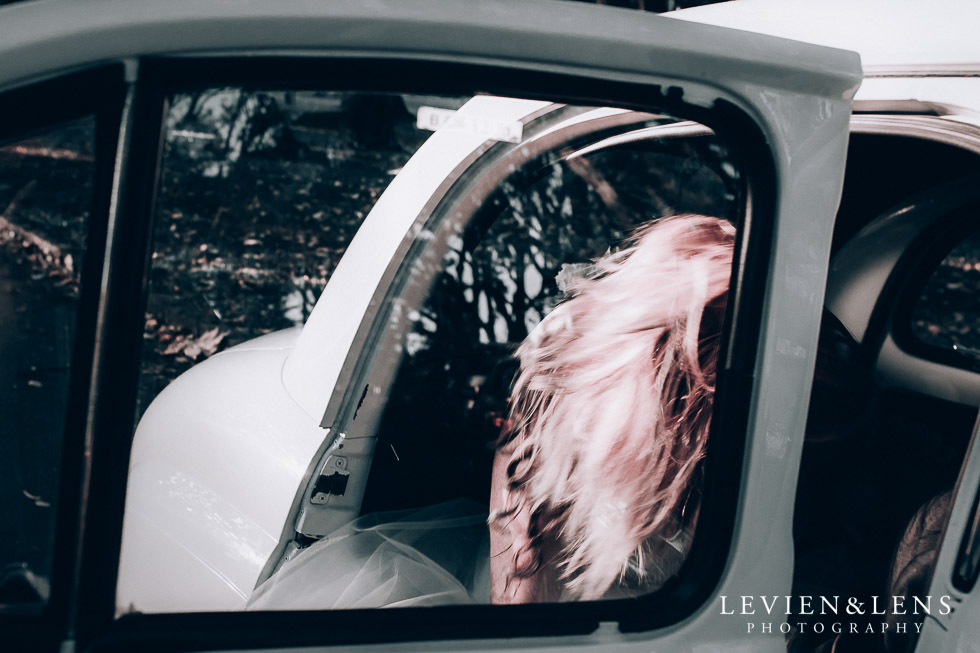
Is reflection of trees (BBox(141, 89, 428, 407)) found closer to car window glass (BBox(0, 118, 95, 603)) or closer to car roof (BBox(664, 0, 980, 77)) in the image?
car window glass (BBox(0, 118, 95, 603))

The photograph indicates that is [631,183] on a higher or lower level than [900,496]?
higher

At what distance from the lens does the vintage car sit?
83cm

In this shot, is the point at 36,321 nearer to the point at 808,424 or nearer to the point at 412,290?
the point at 412,290

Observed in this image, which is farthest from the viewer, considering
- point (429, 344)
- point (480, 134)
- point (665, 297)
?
point (429, 344)

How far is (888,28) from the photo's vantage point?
1181 mm

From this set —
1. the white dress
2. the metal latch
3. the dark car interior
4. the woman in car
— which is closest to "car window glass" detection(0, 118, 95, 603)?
the white dress

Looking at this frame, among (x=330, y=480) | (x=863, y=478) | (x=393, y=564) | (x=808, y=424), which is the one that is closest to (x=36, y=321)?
(x=393, y=564)

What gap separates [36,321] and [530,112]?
2.38 ft

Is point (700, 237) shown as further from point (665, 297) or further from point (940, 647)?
point (940, 647)

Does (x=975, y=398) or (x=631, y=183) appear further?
(x=975, y=398)

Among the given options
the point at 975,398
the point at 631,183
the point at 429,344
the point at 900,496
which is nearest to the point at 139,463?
the point at 429,344

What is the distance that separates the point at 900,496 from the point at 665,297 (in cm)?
73

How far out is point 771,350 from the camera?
3.18 feet

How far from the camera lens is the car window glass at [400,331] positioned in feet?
3.57
